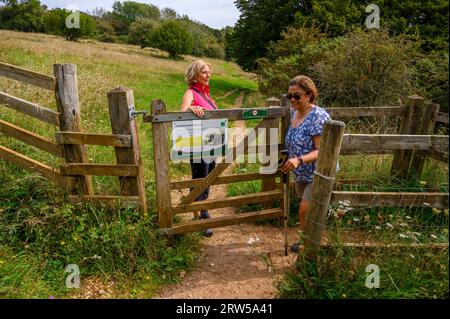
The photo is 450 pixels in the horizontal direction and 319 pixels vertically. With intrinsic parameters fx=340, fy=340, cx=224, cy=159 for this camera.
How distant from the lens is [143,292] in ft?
11.2

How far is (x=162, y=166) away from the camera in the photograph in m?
3.79

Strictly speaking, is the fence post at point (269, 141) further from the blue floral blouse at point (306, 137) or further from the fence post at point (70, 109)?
the fence post at point (70, 109)

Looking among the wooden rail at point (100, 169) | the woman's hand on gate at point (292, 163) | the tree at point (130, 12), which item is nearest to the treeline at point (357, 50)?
the woman's hand on gate at point (292, 163)

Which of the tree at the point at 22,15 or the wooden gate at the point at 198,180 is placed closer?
the wooden gate at the point at 198,180

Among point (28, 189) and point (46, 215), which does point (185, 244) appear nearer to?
point (46, 215)

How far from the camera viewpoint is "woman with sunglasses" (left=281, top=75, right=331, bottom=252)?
3.38 meters

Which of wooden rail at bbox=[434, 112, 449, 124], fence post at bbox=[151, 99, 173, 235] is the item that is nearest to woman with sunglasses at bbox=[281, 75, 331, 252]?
fence post at bbox=[151, 99, 173, 235]

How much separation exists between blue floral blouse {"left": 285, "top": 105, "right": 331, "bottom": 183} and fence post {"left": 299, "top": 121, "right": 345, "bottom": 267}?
50 centimetres

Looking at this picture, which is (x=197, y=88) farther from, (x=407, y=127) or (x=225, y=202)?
(x=407, y=127)

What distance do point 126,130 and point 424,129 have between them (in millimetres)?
4303

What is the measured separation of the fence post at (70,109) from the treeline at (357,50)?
12.1ft

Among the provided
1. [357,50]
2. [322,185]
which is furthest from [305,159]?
[357,50]

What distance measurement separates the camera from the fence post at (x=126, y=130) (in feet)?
11.9

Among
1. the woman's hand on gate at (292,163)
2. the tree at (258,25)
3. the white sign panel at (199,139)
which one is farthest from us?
the tree at (258,25)
